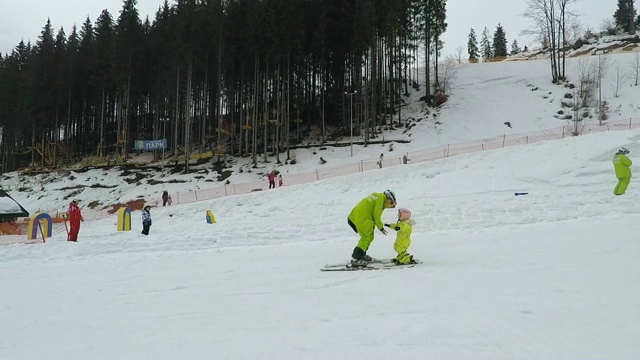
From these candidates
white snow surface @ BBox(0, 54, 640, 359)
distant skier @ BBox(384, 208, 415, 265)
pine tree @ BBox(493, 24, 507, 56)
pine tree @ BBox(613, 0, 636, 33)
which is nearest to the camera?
white snow surface @ BBox(0, 54, 640, 359)

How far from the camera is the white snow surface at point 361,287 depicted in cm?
365

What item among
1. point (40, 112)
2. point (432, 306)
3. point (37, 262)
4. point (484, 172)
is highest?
point (40, 112)

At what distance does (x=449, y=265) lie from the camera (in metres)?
7.24

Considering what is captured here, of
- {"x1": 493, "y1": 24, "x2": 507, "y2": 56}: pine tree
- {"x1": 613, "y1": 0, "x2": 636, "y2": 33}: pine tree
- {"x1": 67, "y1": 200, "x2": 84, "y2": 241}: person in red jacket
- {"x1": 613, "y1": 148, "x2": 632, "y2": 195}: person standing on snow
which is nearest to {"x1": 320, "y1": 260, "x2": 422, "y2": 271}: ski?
{"x1": 613, "y1": 148, "x2": 632, "y2": 195}: person standing on snow

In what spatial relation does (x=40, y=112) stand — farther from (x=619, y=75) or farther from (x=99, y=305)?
(x=619, y=75)

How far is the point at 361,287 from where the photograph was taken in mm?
5938

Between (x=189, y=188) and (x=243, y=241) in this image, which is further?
(x=189, y=188)

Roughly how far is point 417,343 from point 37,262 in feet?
37.6

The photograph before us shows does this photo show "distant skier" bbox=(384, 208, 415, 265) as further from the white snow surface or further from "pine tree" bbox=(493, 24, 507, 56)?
"pine tree" bbox=(493, 24, 507, 56)

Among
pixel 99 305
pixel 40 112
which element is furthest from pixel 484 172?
pixel 40 112

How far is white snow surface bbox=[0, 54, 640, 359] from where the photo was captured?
3654mm

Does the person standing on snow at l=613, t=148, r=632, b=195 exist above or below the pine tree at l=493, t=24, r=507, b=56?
below

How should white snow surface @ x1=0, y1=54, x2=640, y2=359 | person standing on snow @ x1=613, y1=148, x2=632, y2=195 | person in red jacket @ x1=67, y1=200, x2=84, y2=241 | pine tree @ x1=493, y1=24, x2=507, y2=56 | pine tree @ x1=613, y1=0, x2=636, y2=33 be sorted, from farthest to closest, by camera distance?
pine tree @ x1=493, y1=24, x2=507, y2=56 → pine tree @ x1=613, y1=0, x2=636, y2=33 → person in red jacket @ x1=67, y1=200, x2=84, y2=241 → person standing on snow @ x1=613, y1=148, x2=632, y2=195 → white snow surface @ x1=0, y1=54, x2=640, y2=359

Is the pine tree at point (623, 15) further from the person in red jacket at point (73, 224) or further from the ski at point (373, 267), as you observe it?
the person in red jacket at point (73, 224)
